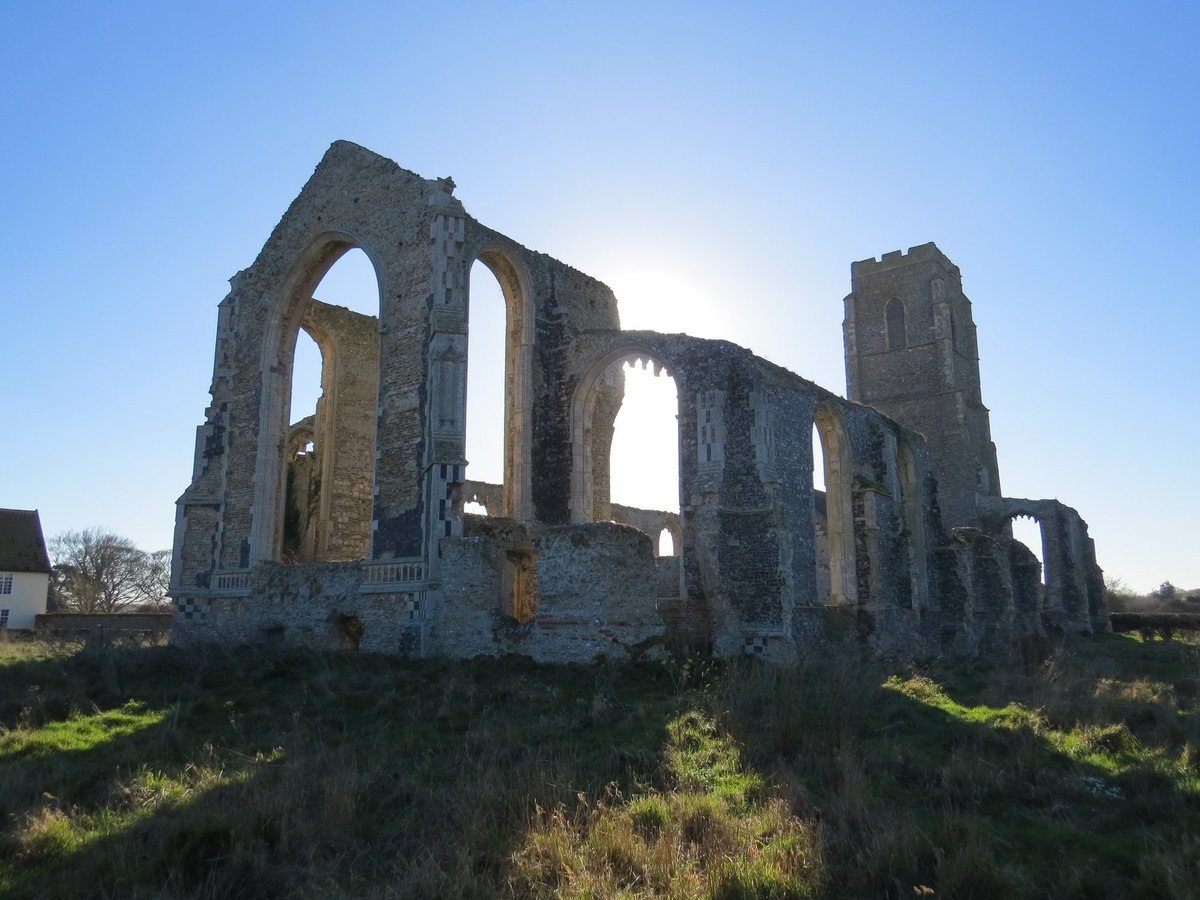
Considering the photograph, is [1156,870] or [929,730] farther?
[929,730]

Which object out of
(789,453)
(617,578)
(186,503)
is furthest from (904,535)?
(186,503)

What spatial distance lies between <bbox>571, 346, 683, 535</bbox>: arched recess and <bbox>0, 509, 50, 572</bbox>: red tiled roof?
2554 centimetres

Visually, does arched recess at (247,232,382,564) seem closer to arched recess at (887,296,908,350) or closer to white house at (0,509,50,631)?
white house at (0,509,50,631)

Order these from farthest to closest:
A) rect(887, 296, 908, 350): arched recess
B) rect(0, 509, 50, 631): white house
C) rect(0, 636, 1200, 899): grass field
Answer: rect(887, 296, 908, 350): arched recess, rect(0, 509, 50, 631): white house, rect(0, 636, 1200, 899): grass field

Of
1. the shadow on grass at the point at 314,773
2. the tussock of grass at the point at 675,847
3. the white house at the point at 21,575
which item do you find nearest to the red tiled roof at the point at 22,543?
the white house at the point at 21,575

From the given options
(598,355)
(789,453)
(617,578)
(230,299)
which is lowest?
(617,578)

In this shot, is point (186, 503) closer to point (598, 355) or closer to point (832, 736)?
point (598, 355)

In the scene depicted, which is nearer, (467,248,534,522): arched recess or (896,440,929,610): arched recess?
(467,248,534,522): arched recess

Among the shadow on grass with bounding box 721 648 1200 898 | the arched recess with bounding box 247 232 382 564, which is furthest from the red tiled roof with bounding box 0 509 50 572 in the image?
the shadow on grass with bounding box 721 648 1200 898

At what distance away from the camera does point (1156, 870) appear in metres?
5.64

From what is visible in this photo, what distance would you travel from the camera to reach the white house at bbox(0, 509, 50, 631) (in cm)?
3275

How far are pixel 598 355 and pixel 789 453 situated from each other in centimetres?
392

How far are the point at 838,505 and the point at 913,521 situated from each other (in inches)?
134

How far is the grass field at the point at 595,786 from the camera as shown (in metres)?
5.90
